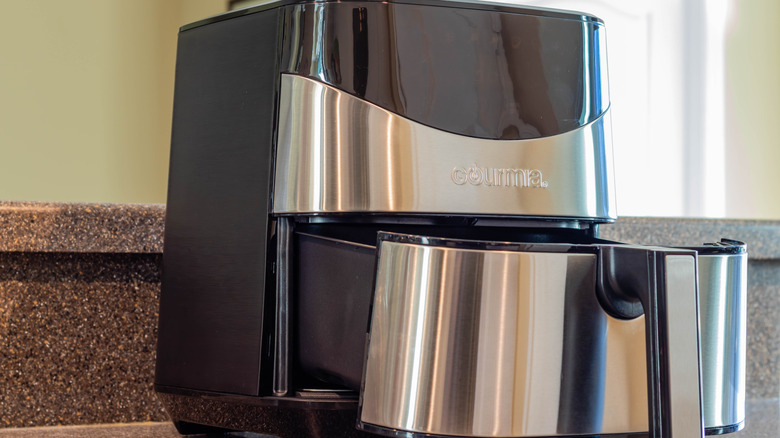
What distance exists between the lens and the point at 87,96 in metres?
2.37

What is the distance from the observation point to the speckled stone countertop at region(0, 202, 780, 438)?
21.5 inches

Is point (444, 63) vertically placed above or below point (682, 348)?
above

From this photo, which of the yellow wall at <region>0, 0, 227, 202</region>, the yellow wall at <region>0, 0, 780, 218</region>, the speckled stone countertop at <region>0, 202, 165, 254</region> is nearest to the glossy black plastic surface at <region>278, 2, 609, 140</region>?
the speckled stone countertop at <region>0, 202, 165, 254</region>

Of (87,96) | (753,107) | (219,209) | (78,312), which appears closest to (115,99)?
(87,96)

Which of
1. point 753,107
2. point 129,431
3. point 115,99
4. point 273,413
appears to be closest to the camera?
point 273,413

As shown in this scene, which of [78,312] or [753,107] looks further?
[753,107]

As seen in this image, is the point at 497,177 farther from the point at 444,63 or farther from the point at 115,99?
the point at 115,99

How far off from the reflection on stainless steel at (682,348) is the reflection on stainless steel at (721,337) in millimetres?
56

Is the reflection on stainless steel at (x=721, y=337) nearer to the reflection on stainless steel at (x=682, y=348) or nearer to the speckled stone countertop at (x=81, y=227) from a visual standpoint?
the reflection on stainless steel at (x=682, y=348)

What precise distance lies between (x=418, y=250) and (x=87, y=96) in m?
2.28

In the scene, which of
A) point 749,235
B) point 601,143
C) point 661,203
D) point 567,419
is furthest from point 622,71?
point 567,419

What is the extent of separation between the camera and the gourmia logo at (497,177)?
38 cm

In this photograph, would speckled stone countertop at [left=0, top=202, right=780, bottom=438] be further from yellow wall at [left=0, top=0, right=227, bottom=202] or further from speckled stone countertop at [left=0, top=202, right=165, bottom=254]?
yellow wall at [left=0, top=0, right=227, bottom=202]

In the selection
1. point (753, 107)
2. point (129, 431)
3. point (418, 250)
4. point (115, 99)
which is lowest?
point (129, 431)
